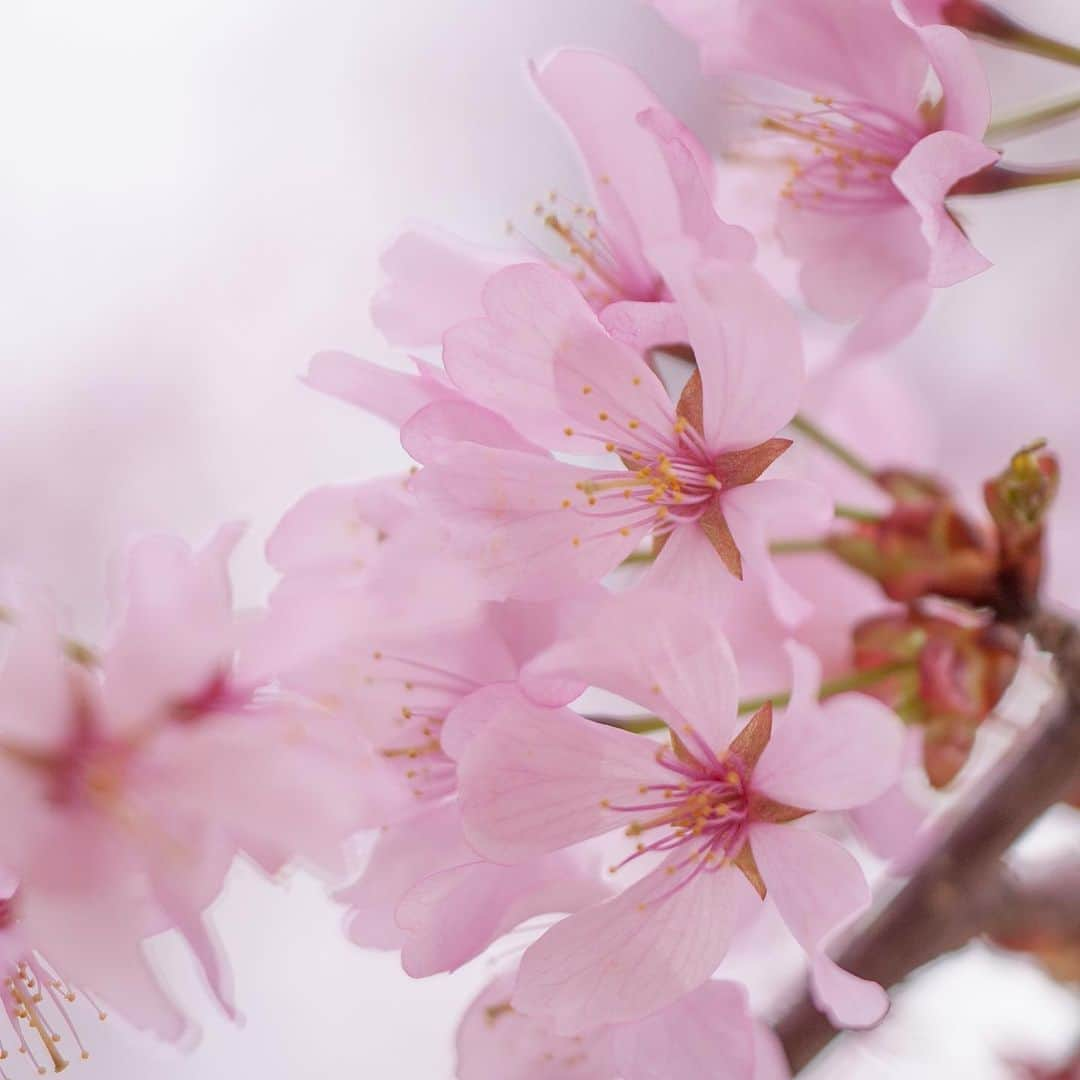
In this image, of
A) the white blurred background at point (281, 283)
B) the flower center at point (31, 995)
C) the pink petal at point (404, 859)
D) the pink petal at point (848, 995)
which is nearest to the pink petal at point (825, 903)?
the pink petal at point (848, 995)

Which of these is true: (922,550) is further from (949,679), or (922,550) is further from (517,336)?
(517,336)

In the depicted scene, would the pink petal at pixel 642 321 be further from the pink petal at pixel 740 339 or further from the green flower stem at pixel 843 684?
the green flower stem at pixel 843 684

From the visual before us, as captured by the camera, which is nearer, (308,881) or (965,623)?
(965,623)

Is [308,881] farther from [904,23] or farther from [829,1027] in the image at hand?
[904,23]

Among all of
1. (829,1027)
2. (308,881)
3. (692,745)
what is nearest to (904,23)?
(692,745)

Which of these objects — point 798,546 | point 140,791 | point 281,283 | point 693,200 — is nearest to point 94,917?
point 140,791

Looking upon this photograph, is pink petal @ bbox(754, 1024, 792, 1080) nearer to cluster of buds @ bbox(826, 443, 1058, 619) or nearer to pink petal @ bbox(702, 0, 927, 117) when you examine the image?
cluster of buds @ bbox(826, 443, 1058, 619)

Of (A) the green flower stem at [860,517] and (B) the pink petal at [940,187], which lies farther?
(A) the green flower stem at [860,517]
